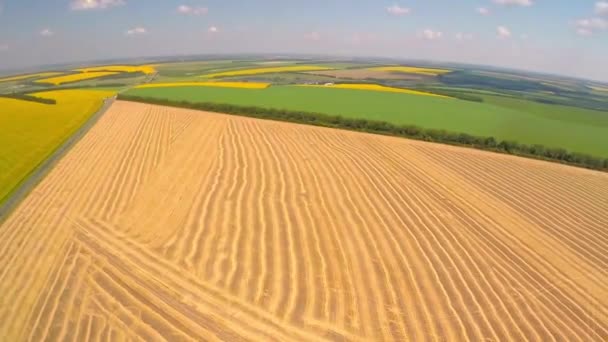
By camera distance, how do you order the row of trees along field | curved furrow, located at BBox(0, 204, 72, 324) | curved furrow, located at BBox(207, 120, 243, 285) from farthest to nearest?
1. the row of trees along field
2. curved furrow, located at BBox(207, 120, 243, 285)
3. curved furrow, located at BBox(0, 204, 72, 324)

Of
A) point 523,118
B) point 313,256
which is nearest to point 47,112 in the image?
point 313,256

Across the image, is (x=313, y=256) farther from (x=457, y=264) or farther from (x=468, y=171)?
(x=468, y=171)

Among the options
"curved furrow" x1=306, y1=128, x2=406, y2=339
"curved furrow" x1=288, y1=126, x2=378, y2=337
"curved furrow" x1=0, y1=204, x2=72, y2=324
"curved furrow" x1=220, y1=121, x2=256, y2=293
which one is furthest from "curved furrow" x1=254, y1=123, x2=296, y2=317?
"curved furrow" x1=0, y1=204, x2=72, y2=324

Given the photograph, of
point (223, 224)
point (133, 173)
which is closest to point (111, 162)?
point (133, 173)

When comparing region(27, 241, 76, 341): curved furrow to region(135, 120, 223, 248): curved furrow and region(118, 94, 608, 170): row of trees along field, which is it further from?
region(118, 94, 608, 170): row of trees along field

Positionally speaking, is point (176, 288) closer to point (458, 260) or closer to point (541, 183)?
point (458, 260)

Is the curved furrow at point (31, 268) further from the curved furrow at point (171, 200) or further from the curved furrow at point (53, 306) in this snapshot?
the curved furrow at point (171, 200)
